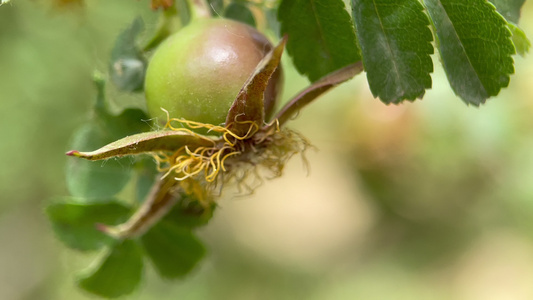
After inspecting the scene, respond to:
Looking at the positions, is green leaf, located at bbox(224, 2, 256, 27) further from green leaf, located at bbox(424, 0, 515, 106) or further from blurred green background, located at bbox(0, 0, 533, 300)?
blurred green background, located at bbox(0, 0, 533, 300)

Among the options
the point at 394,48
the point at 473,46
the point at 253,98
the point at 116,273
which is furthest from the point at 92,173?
the point at 473,46

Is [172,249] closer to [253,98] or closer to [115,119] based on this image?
[115,119]

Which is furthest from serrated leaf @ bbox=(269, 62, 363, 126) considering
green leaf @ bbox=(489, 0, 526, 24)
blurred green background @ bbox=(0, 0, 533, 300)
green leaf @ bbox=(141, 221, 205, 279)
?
blurred green background @ bbox=(0, 0, 533, 300)

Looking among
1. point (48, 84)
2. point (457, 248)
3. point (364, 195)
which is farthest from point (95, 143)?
point (457, 248)

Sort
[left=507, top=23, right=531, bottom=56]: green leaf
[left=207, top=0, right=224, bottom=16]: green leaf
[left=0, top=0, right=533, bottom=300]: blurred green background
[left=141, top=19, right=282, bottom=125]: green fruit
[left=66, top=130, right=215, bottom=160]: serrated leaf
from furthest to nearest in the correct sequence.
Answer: [left=0, top=0, right=533, bottom=300]: blurred green background
[left=207, top=0, right=224, bottom=16]: green leaf
[left=507, top=23, right=531, bottom=56]: green leaf
[left=141, top=19, right=282, bottom=125]: green fruit
[left=66, top=130, right=215, bottom=160]: serrated leaf

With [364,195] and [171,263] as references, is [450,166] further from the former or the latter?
[171,263]

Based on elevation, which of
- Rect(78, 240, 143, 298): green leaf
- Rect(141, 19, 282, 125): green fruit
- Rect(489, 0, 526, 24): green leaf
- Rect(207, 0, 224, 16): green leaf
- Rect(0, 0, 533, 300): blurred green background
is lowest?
Rect(0, 0, 533, 300): blurred green background
